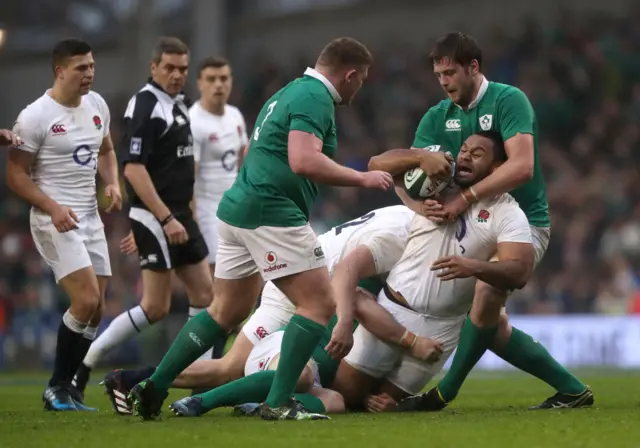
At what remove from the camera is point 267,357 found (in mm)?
7293

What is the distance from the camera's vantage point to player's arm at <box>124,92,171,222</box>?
899cm

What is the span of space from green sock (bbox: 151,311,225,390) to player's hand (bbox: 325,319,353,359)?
0.62m

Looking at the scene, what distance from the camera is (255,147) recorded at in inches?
265

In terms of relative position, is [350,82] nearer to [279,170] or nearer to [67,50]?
[279,170]

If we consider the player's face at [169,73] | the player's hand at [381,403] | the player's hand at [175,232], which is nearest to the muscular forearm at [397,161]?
the player's hand at [381,403]

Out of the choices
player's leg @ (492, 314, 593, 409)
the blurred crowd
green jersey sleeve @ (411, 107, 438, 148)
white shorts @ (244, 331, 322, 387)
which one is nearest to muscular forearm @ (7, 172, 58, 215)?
white shorts @ (244, 331, 322, 387)

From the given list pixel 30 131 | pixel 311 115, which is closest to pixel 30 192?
pixel 30 131

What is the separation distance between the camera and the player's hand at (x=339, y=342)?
→ 6.94 metres

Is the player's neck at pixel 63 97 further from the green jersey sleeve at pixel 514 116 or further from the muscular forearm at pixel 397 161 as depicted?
the green jersey sleeve at pixel 514 116

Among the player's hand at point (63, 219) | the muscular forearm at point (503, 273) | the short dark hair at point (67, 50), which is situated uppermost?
the short dark hair at point (67, 50)

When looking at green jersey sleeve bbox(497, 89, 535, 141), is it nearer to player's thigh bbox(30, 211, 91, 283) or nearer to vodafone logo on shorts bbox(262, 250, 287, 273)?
vodafone logo on shorts bbox(262, 250, 287, 273)

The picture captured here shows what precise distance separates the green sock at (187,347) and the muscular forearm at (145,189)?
2086mm

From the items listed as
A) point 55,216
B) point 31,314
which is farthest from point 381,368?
point 31,314

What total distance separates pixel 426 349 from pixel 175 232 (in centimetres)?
232
